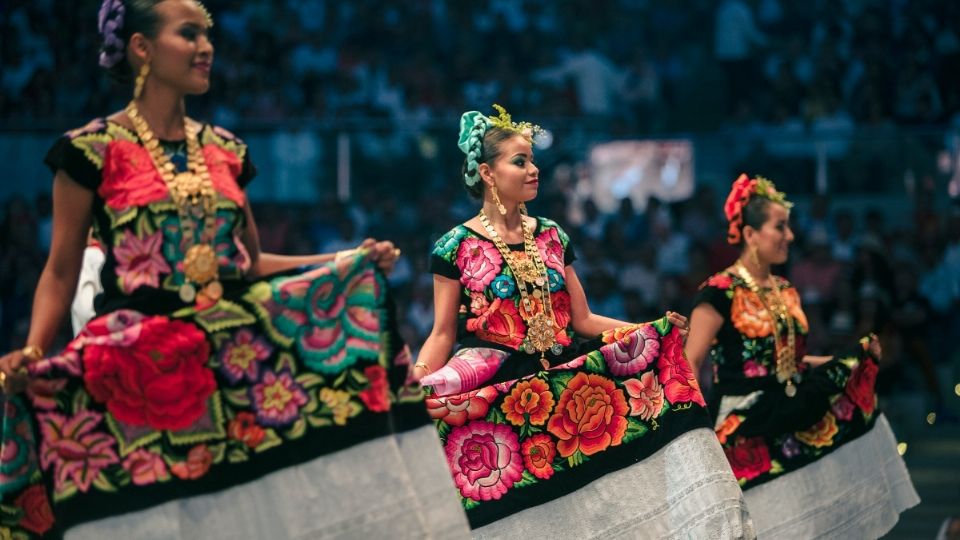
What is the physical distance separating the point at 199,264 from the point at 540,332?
1832mm

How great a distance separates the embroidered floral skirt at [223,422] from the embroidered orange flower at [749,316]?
255 cm

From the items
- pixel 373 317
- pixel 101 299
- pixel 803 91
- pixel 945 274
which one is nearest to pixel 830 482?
pixel 373 317

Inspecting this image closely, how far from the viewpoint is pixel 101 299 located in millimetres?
4430

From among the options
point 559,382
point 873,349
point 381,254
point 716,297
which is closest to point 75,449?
point 381,254

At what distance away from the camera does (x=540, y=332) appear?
5.83 meters

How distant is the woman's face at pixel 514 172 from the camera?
6023mm

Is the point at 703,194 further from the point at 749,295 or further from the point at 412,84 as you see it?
the point at 749,295

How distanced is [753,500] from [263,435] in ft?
9.29

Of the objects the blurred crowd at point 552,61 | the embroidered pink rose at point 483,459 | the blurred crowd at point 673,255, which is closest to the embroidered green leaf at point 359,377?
the embroidered pink rose at point 483,459

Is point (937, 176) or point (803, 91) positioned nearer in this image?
point (937, 176)

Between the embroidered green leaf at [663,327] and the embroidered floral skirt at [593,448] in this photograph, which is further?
the embroidered green leaf at [663,327]

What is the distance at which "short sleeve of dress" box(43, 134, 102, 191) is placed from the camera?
4.31 meters

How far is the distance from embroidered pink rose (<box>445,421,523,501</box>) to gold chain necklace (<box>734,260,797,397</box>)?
1610 millimetres

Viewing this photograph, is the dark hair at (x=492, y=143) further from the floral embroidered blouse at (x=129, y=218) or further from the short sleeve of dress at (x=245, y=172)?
the floral embroidered blouse at (x=129, y=218)
